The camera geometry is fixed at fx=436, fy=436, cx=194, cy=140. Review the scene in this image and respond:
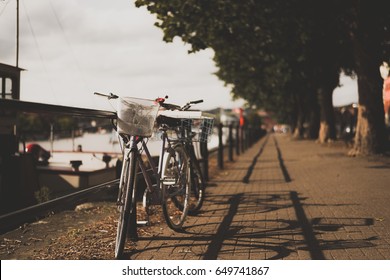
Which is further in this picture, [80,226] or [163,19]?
[163,19]

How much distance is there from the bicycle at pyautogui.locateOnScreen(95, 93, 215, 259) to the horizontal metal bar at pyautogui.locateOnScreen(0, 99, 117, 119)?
0.65 ft

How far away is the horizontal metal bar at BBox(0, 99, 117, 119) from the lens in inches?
99.4

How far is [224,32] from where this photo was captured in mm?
15406

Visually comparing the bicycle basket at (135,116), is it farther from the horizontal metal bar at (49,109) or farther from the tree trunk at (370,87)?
the tree trunk at (370,87)

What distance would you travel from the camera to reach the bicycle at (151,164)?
3436mm

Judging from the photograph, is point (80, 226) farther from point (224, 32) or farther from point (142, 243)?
point (224, 32)

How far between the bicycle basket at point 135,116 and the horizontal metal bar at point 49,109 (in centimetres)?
30

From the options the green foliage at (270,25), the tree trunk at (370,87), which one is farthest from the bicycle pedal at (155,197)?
the tree trunk at (370,87)

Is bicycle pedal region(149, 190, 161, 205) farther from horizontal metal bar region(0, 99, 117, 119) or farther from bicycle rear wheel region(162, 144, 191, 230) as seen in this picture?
horizontal metal bar region(0, 99, 117, 119)

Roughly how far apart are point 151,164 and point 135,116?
2.97 feet

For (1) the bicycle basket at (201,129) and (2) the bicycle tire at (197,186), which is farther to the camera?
(2) the bicycle tire at (197,186)

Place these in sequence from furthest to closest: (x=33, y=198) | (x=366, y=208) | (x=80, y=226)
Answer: (x=33, y=198) < (x=366, y=208) < (x=80, y=226)

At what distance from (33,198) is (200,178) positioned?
143 inches
